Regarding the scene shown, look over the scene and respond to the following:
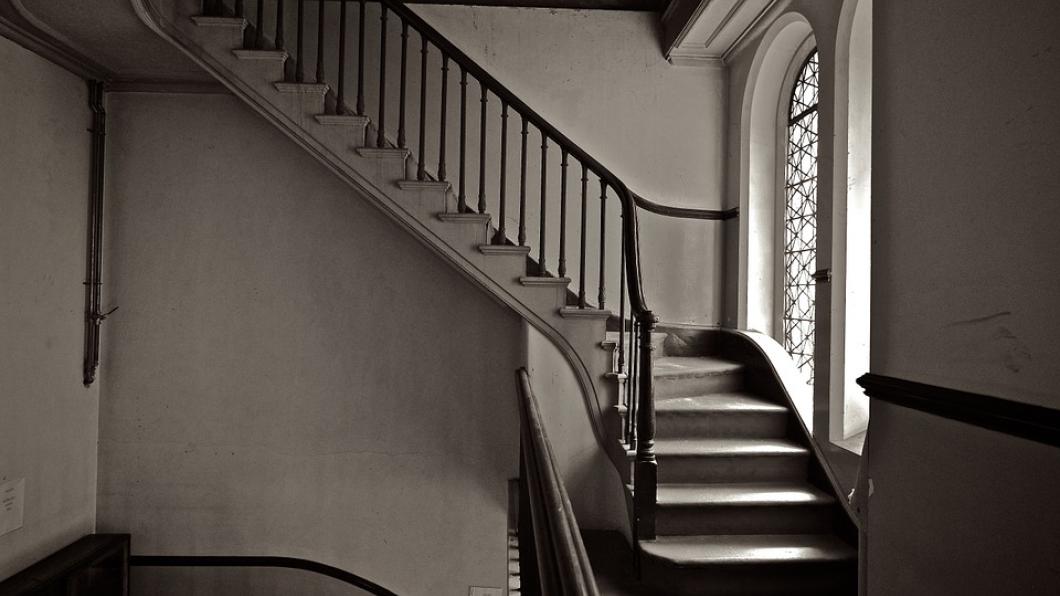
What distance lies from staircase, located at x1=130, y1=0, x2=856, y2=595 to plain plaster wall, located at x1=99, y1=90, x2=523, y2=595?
2.92ft

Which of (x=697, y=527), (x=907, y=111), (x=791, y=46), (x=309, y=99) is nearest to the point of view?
(x=907, y=111)

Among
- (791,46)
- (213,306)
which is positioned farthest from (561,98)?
(213,306)

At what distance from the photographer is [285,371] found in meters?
4.62

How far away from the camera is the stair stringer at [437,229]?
3572 mm

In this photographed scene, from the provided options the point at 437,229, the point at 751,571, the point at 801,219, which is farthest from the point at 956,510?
the point at 801,219

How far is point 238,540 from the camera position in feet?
15.1

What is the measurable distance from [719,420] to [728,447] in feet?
0.72

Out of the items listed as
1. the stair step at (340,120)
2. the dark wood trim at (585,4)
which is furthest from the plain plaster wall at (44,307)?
the dark wood trim at (585,4)

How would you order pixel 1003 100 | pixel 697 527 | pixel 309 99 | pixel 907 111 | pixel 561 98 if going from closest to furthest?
pixel 1003 100, pixel 907 111, pixel 697 527, pixel 309 99, pixel 561 98

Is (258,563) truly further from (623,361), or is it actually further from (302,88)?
(302,88)

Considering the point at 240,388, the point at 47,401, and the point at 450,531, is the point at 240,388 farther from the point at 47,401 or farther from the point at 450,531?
the point at 450,531

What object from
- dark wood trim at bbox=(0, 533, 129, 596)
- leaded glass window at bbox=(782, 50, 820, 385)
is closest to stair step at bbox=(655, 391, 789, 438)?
leaded glass window at bbox=(782, 50, 820, 385)

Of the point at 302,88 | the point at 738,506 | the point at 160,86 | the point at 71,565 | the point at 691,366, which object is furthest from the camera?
the point at 160,86

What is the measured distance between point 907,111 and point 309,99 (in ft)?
9.50
